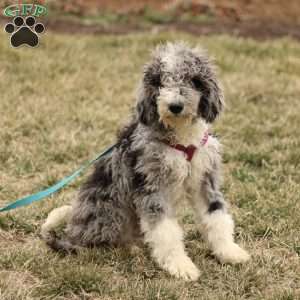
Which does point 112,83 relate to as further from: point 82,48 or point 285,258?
point 285,258

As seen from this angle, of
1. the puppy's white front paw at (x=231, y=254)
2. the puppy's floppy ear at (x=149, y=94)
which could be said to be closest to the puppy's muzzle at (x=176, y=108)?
the puppy's floppy ear at (x=149, y=94)

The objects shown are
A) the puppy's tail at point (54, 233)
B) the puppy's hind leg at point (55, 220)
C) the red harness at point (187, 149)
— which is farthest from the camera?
the puppy's hind leg at point (55, 220)

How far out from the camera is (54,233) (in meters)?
4.82

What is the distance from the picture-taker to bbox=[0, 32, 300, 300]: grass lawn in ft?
13.9

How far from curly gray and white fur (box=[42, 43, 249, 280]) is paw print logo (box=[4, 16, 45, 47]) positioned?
716mm

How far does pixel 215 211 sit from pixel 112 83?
16.3ft

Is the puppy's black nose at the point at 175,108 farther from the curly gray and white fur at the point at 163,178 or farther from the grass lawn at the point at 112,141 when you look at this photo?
the grass lawn at the point at 112,141

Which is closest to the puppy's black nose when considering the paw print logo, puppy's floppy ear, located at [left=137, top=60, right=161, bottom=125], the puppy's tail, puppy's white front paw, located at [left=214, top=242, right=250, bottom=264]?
puppy's floppy ear, located at [left=137, top=60, right=161, bottom=125]

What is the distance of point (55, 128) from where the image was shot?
7480 mm

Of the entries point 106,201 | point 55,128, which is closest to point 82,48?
point 55,128

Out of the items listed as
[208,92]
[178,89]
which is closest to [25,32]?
[178,89]

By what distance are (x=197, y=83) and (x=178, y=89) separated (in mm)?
205

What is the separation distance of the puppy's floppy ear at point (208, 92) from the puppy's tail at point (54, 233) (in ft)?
3.97

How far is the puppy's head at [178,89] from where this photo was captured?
411 centimetres
